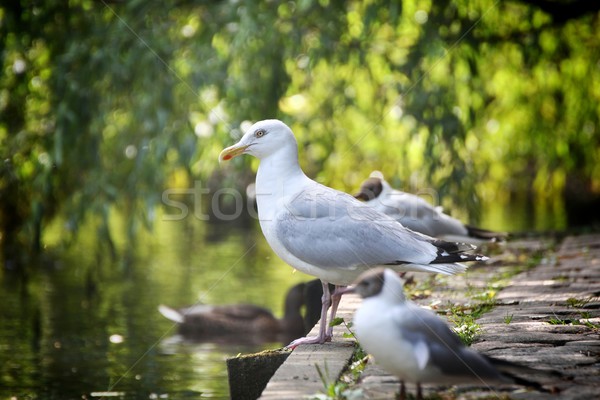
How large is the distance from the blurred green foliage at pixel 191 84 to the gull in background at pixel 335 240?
270 centimetres

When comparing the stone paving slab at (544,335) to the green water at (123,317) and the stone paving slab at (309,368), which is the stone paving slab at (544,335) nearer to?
the stone paving slab at (309,368)

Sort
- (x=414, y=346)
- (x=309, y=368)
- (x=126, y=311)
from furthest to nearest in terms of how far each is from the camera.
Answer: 1. (x=126, y=311)
2. (x=309, y=368)
3. (x=414, y=346)

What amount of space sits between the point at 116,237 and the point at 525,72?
24.6ft

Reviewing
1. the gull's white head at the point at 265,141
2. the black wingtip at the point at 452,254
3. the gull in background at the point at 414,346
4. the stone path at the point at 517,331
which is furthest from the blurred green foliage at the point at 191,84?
the gull in background at the point at 414,346

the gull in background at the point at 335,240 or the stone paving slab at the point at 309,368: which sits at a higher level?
the gull in background at the point at 335,240

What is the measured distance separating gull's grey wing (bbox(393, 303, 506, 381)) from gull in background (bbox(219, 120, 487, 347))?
3.11ft

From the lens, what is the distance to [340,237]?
14.1ft

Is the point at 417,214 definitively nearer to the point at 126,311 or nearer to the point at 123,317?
the point at 123,317

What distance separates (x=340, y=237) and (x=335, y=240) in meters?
0.03

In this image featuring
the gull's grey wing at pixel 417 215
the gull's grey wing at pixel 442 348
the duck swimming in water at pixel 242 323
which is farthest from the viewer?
the duck swimming in water at pixel 242 323

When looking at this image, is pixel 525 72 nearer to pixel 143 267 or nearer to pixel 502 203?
pixel 143 267

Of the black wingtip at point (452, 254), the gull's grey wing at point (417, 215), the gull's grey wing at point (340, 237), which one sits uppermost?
the gull's grey wing at point (417, 215)

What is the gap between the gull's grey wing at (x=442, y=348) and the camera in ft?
10.0

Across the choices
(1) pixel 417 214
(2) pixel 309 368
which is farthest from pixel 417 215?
(2) pixel 309 368
